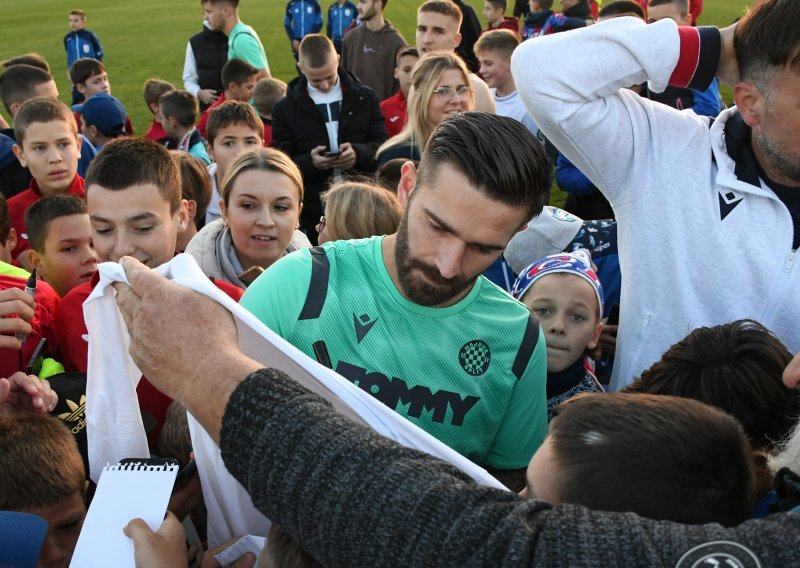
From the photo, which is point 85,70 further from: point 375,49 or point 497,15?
point 497,15

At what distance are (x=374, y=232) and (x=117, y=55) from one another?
68.9ft

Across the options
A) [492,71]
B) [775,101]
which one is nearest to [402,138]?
[492,71]

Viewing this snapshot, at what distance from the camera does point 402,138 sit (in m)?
5.39

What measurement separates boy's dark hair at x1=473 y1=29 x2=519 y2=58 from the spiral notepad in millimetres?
5856

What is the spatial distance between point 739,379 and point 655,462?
2.91 ft

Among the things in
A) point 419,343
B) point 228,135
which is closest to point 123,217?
point 419,343

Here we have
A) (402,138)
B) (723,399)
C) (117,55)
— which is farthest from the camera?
(117,55)

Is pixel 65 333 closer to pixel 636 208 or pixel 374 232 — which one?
pixel 374 232

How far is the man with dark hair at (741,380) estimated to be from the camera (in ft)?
6.46

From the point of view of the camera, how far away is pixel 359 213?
11.8 feet

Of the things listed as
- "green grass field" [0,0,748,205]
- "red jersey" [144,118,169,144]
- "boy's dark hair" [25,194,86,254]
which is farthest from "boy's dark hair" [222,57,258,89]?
"green grass field" [0,0,748,205]

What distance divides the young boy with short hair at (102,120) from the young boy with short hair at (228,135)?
84.2 inches

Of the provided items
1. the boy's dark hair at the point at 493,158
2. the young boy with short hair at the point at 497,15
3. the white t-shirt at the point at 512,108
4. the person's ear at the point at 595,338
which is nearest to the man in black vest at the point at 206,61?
the white t-shirt at the point at 512,108

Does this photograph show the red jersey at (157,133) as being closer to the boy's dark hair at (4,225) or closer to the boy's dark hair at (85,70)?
the boy's dark hair at (85,70)
